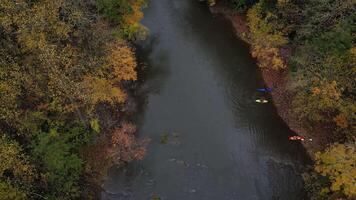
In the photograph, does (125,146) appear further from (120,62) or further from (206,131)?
(120,62)

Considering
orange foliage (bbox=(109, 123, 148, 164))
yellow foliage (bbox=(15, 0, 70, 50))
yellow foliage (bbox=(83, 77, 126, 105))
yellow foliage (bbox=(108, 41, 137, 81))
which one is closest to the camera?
yellow foliage (bbox=(15, 0, 70, 50))

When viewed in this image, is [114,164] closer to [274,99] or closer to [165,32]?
[274,99]

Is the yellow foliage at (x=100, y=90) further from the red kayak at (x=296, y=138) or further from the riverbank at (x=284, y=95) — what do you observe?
the red kayak at (x=296, y=138)

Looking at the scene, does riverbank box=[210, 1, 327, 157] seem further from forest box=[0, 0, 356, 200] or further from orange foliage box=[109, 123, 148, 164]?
orange foliage box=[109, 123, 148, 164]

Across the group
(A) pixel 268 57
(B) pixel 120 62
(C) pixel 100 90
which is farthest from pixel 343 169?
(B) pixel 120 62

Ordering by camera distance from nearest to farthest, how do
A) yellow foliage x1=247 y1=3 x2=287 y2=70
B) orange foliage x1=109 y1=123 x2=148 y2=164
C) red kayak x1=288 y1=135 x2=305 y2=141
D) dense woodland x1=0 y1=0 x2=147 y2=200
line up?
dense woodland x1=0 y1=0 x2=147 y2=200, orange foliage x1=109 y1=123 x2=148 y2=164, red kayak x1=288 y1=135 x2=305 y2=141, yellow foliage x1=247 y1=3 x2=287 y2=70

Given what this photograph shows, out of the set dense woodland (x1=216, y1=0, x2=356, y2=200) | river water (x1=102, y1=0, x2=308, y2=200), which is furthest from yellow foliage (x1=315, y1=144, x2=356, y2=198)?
river water (x1=102, y1=0, x2=308, y2=200)

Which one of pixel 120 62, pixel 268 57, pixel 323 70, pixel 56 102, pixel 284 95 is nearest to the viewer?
pixel 56 102

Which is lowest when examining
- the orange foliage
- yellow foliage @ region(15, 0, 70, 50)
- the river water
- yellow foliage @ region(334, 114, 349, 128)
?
the orange foliage
